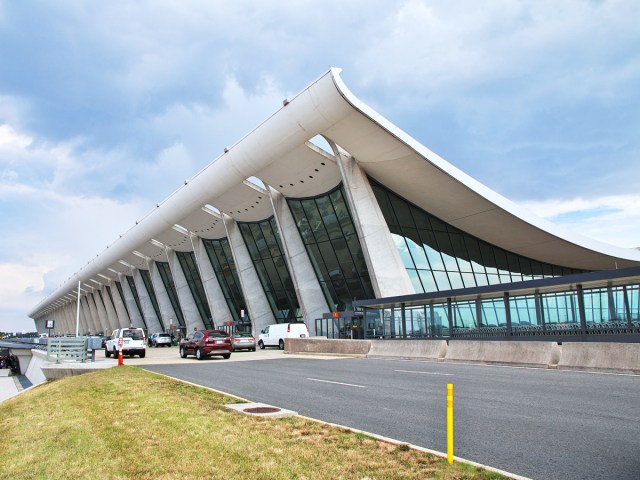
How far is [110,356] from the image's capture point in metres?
34.1

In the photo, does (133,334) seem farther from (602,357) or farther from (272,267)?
(602,357)

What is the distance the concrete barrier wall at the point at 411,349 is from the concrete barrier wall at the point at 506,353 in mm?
578

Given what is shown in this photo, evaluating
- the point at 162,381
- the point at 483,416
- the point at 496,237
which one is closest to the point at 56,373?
the point at 162,381

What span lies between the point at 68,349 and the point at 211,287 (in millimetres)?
29549

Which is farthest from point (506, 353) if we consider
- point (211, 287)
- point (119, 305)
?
point (119, 305)

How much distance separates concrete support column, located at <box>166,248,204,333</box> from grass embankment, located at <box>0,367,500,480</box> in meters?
51.1

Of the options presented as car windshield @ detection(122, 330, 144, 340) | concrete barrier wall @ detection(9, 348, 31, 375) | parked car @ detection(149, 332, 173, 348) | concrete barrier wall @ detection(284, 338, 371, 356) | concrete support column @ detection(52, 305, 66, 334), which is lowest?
concrete barrier wall @ detection(9, 348, 31, 375)

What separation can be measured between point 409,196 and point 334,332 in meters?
10.9

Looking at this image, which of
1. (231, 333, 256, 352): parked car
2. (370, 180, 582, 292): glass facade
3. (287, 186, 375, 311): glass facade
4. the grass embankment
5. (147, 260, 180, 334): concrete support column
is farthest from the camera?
(147, 260, 180, 334): concrete support column

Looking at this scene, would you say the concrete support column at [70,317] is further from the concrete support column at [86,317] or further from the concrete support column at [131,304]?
the concrete support column at [131,304]

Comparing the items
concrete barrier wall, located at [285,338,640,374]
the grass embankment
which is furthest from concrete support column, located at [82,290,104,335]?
the grass embankment

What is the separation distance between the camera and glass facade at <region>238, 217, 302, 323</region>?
146ft

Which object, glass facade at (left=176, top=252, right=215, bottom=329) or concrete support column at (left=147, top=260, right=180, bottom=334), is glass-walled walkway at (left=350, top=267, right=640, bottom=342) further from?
concrete support column at (left=147, top=260, right=180, bottom=334)

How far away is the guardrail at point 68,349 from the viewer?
75.8 ft
